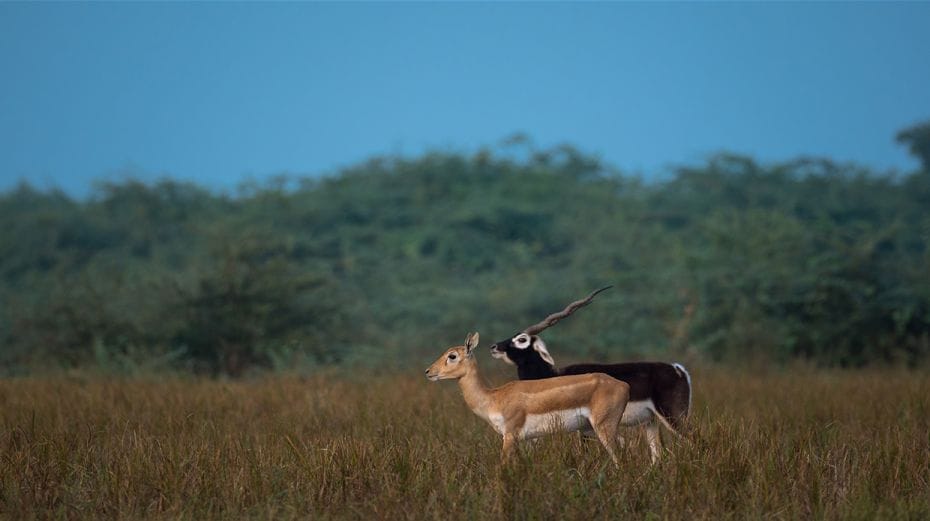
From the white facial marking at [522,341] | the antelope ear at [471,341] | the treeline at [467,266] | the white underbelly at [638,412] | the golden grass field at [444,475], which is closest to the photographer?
the golden grass field at [444,475]

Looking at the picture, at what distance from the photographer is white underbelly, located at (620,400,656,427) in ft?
26.5

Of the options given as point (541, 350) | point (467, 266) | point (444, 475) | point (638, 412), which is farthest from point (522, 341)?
point (467, 266)

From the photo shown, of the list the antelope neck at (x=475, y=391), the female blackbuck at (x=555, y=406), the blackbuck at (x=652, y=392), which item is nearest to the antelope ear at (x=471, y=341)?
the female blackbuck at (x=555, y=406)

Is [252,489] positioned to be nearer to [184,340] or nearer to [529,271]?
[184,340]

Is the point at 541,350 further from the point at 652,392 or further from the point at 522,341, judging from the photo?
the point at 652,392

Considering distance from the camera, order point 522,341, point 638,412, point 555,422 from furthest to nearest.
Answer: point 522,341 < point 638,412 < point 555,422

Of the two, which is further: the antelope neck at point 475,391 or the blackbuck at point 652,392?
the blackbuck at point 652,392

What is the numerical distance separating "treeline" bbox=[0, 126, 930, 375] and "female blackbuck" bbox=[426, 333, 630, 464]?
30.2 feet

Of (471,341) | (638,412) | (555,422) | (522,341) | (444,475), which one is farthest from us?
(522,341)

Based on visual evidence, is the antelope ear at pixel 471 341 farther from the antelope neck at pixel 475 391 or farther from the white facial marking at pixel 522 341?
the white facial marking at pixel 522 341

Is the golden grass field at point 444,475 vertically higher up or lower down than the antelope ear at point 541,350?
lower down

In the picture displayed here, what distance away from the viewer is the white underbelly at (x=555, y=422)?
729cm

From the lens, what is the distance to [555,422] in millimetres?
7285

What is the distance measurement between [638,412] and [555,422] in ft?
3.57
